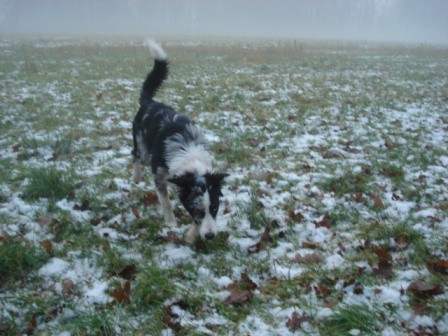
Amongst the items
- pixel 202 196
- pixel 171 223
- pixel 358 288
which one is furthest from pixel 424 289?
pixel 171 223

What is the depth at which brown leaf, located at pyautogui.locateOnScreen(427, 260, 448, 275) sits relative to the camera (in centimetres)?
321

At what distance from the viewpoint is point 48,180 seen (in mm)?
5266

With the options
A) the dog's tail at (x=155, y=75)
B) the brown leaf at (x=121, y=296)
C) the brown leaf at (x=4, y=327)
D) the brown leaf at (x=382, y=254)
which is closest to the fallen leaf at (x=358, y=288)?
the brown leaf at (x=382, y=254)

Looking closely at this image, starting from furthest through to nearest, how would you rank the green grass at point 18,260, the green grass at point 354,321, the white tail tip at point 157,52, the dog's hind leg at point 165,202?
the white tail tip at point 157,52 → the dog's hind leg at point 165,202 → the green grass at point 18,260 → the green grass at point 354,321

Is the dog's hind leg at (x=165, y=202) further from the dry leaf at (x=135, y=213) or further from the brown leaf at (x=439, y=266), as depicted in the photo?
the brown leaf at (x=439, y=266)

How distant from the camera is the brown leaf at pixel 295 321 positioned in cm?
277

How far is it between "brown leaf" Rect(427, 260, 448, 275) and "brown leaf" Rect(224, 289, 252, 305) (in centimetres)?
190

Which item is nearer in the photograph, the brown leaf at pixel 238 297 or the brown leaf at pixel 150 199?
the brown leaf at pixel 238 297

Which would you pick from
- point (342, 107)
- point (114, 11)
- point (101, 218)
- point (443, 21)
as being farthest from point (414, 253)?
point (443, 21)

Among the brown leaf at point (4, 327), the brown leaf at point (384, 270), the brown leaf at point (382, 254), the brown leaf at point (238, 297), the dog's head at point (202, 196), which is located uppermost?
the dog's head at point (202, 196)

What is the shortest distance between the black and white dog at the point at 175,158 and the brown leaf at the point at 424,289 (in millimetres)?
2082

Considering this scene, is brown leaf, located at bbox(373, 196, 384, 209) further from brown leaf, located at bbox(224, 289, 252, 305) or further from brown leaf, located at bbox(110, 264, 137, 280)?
brown leaf, located at bbox(110, 264, 137, 280)

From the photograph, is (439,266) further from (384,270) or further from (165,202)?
(165,202)

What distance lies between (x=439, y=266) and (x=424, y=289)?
0.49m
